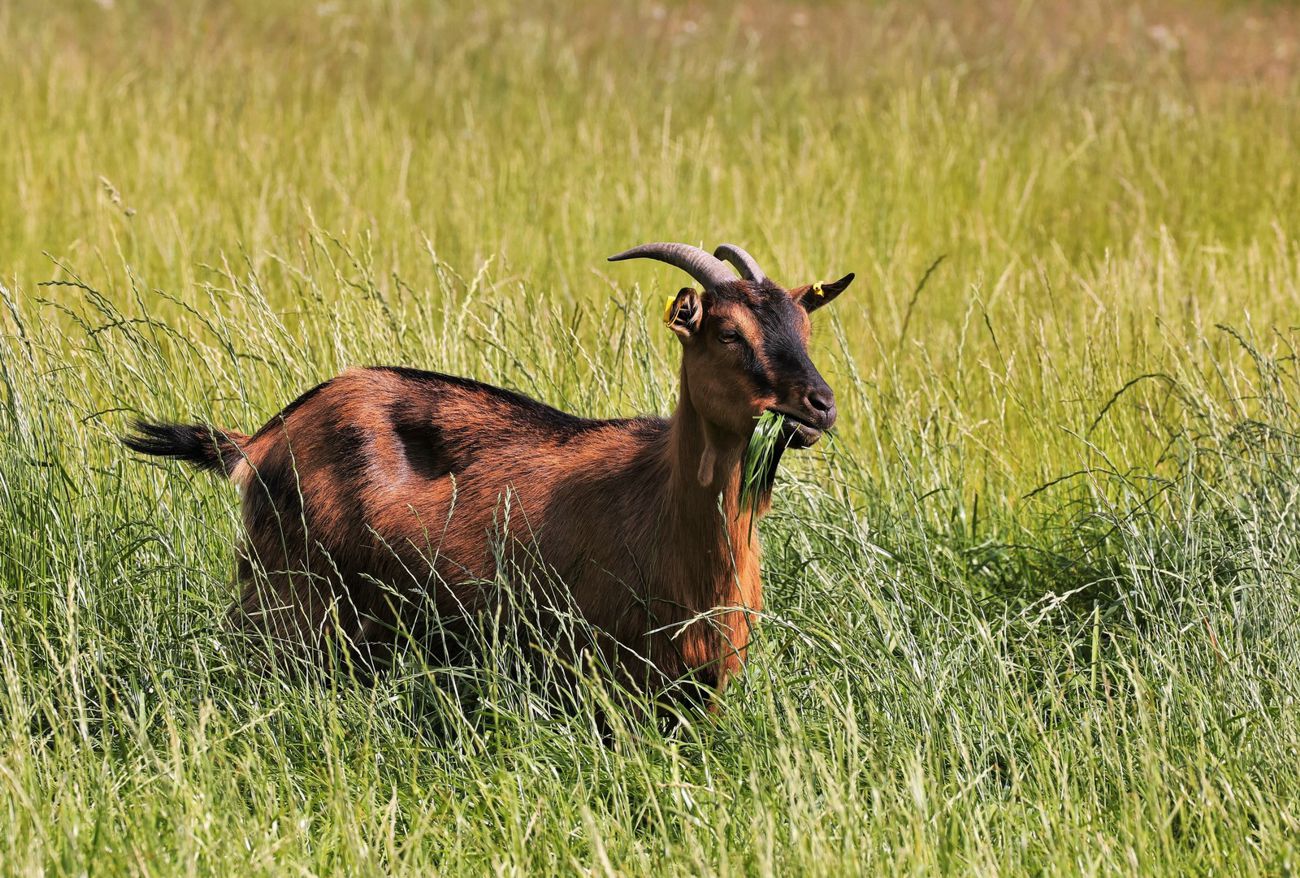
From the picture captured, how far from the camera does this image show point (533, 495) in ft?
13.7

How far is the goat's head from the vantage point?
353 centimetres

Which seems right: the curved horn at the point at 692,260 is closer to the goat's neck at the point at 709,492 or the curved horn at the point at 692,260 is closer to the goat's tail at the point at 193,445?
the goat's neck at the point at 709,492

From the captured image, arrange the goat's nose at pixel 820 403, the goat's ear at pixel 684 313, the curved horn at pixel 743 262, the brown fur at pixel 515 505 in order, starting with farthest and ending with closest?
Answer: the curved horn at pixel 743 262 → the brown fur at pixel 515 505 → the goat's ear at pixel 684 313 → the goat's nose at pixel 820 403

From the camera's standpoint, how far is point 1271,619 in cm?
393

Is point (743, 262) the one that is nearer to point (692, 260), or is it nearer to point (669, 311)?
point (692, 260)

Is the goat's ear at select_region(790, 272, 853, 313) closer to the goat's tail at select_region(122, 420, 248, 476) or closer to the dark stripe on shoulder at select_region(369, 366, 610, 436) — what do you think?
the dark stripe on shoulder at select_region(369, 366, 610, 436)

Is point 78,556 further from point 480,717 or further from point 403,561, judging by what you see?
point 480,717

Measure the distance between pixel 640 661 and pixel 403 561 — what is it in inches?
26.9

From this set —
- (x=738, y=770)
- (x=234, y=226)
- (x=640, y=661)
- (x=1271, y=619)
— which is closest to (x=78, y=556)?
(x=640, y=661)

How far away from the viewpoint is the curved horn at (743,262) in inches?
153

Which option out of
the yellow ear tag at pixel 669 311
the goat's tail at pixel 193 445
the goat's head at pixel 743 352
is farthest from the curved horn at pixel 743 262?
the goat's tail at pixel 193 445

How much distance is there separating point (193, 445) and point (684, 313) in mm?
1510

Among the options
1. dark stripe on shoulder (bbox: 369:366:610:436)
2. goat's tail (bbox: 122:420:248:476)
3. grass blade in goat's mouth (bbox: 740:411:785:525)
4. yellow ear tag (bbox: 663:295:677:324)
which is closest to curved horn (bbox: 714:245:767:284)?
yellow ear tag (bbox: 663:295:677:324)

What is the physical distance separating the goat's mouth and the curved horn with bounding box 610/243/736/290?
0.41m
